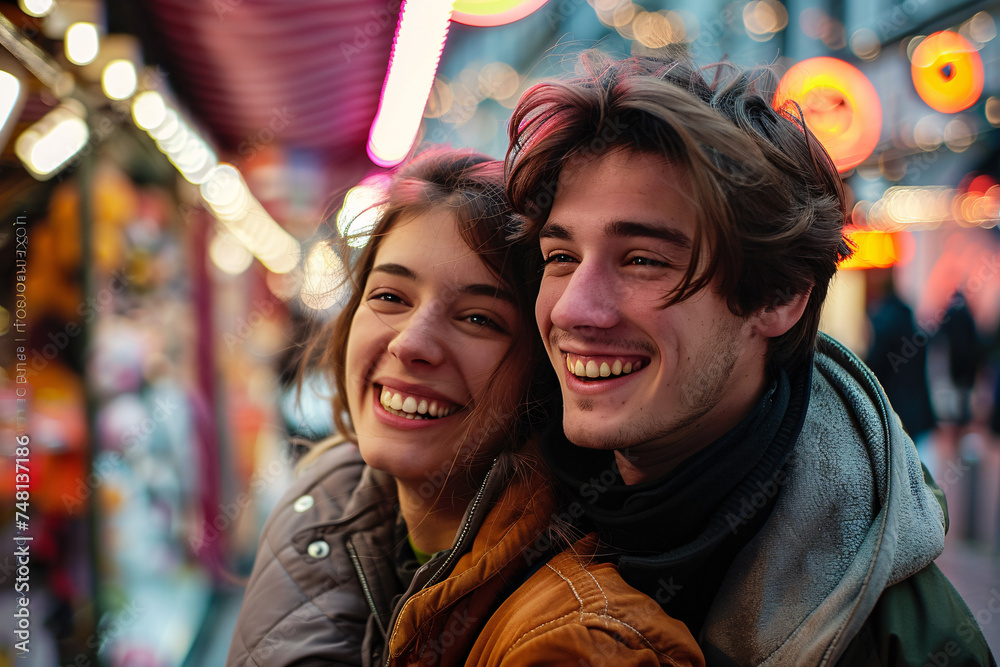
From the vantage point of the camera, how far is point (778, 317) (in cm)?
140

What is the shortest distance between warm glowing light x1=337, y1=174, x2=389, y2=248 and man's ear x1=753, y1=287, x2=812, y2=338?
1.05 metres

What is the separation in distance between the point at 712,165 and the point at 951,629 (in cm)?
97

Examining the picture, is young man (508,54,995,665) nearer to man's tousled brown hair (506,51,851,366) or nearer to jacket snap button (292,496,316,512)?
man's tousled brown hair (506,51,851,366)

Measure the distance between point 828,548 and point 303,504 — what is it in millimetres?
1514

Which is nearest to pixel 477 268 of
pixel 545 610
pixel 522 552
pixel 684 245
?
pixel 684 245

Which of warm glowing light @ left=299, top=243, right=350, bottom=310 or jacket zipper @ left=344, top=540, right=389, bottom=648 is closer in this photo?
jacket zipper @ left=344, top=540, right=389, bottom=648

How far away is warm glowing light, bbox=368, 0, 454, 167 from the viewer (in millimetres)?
2784

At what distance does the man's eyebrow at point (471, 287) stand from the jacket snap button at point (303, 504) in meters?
0.84

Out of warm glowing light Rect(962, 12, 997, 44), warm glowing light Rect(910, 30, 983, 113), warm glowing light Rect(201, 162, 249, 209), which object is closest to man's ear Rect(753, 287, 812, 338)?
warm glowing light Rect(201, 162, 249, 209)

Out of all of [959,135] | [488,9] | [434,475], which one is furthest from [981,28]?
[434,475]

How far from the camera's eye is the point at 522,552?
1423 mm

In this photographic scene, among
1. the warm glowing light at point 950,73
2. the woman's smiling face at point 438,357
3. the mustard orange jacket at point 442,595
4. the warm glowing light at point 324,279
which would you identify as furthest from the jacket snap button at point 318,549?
the warm glowing light at point 950,73

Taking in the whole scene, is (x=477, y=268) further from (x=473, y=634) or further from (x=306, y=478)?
(x=306, y=478)

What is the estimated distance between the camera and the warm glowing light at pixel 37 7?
219cm
